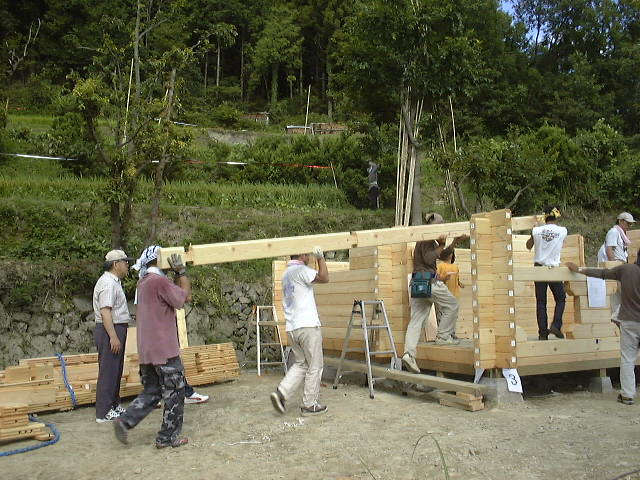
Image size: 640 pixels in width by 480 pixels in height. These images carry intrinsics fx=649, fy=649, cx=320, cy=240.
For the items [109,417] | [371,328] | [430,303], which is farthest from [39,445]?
[430,303]

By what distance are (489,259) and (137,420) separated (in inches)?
162

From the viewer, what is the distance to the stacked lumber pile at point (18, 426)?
616 centimetres

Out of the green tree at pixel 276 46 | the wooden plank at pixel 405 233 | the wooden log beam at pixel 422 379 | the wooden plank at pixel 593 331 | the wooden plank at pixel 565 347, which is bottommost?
the wooden log beam at pixel 422 379

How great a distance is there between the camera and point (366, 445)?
558 cm

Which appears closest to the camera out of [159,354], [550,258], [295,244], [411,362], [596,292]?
[159,354]

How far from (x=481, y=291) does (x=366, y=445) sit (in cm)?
246

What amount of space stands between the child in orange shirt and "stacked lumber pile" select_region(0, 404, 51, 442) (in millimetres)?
4800

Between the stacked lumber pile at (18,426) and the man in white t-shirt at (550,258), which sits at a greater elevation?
the man in white t-shirt at (550,258)

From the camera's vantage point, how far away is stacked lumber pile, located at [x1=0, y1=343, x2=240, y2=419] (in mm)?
Answer: 6902

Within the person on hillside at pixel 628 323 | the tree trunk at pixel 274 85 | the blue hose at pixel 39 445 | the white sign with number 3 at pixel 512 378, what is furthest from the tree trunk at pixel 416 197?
the tree trunk at pixel 274 85

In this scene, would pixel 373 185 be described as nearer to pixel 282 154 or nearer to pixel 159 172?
pixel 282 154

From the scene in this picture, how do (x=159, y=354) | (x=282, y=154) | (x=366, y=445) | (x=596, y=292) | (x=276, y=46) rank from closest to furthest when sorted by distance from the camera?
(x=366, y=445), (x=159, y=354), (x=596, y=292), (x=282, y=154), (x=276, y=46)

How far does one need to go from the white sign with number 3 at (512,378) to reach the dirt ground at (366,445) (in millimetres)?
193

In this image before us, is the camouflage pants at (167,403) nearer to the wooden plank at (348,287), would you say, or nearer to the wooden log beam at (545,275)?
the wooden plank at (348,287)
